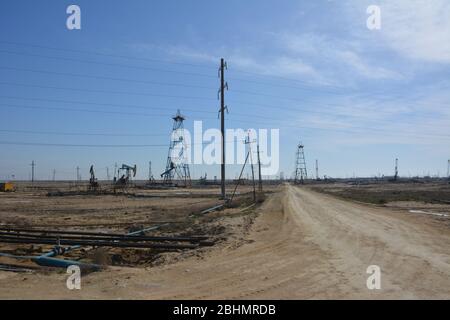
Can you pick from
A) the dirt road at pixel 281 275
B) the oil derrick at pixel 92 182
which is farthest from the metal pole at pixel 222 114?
the oil derrick at pixel 92 182

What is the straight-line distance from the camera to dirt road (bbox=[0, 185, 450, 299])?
7.05m

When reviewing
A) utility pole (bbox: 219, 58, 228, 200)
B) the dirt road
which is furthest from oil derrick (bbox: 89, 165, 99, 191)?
the dirt road

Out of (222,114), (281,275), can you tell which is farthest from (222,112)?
(281,275)

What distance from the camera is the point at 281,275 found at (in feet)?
27.2

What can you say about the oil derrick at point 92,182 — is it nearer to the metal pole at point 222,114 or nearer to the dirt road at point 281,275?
the metal pole at point 222,114

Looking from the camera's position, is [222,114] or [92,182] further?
[92,182]

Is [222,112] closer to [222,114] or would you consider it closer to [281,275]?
[222,114]

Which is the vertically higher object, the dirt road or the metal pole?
the metal pole

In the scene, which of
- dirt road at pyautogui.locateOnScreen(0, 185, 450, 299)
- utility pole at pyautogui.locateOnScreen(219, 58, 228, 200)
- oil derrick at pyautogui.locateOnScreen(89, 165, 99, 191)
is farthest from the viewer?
oil derrick at pyautogui.locateOnScreen(89, 165, 99, 191)

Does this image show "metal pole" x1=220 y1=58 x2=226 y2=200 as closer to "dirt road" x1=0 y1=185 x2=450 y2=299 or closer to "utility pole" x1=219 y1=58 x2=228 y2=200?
"utility pole" x1=219 y1=58 x2=228 y2=200

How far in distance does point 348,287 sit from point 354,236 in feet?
22.7
